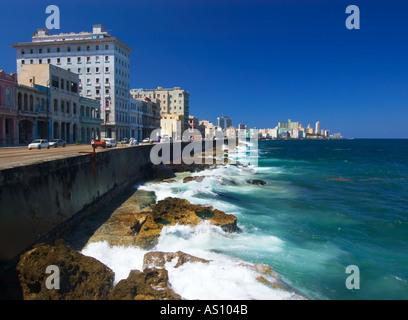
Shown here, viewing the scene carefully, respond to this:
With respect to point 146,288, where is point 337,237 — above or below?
below

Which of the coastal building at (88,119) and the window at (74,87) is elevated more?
the window at (74,87)

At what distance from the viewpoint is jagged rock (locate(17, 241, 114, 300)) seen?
6.93 metres

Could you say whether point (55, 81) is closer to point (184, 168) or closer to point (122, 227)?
point (184, 168)

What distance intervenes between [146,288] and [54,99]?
152ft

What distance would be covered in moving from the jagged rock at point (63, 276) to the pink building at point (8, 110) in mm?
34183

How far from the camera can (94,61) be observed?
71.7m

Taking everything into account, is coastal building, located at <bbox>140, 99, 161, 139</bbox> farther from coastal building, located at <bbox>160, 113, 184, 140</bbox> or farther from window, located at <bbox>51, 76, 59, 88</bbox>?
window, located at <bbox>51, 76, 59, 88</bbox>

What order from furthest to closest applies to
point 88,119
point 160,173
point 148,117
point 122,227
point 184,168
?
point 148,117, point 88,119, point 184,168, point 160,173, point 122,227

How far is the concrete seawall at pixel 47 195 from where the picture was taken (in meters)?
8.09

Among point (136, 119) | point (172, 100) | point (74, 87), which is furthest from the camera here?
point (172, 100)

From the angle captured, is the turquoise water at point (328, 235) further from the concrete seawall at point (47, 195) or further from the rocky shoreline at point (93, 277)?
the concrete seawall at point (47, 195)

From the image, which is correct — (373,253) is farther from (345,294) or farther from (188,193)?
(188,193)

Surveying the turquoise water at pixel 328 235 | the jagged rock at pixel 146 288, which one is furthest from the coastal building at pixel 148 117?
the jagged rock at pixel 146 288

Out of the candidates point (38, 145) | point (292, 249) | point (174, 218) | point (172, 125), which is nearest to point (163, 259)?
point (174, 218)
